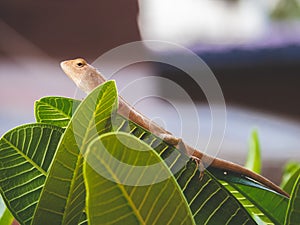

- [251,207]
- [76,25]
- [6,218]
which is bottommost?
[6,218]

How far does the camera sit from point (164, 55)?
294 centimetres

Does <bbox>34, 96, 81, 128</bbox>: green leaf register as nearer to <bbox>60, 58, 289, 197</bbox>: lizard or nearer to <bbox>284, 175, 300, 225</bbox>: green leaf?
<bbox>60, 58, 289, 197</bbox>: lizard

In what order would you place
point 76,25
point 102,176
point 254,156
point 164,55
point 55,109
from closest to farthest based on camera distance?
1. point 102,176
2. point 55,109
3. point 254,156
4. point 164,55
5. point 76,25

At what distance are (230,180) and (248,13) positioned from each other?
10378 millimetres

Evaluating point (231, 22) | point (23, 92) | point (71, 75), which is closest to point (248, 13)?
point (231, 22)

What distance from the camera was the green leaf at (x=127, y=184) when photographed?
26 cm

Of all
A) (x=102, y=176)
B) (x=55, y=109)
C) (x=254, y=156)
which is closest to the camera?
(x=102, y=176)

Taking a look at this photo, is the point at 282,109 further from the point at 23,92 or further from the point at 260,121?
the point at 23,92

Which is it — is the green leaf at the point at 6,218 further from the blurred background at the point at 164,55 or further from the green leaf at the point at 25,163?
the blurred background at the point at 164,55

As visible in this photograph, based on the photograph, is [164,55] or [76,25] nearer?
[164,55]

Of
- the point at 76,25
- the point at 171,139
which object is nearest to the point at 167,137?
the point at 171,139

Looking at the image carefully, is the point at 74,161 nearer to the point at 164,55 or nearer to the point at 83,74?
the point at 83,74

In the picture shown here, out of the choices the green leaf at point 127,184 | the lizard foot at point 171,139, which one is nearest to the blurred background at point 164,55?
the lizard foot at point 171,139

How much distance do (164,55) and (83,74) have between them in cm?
243
